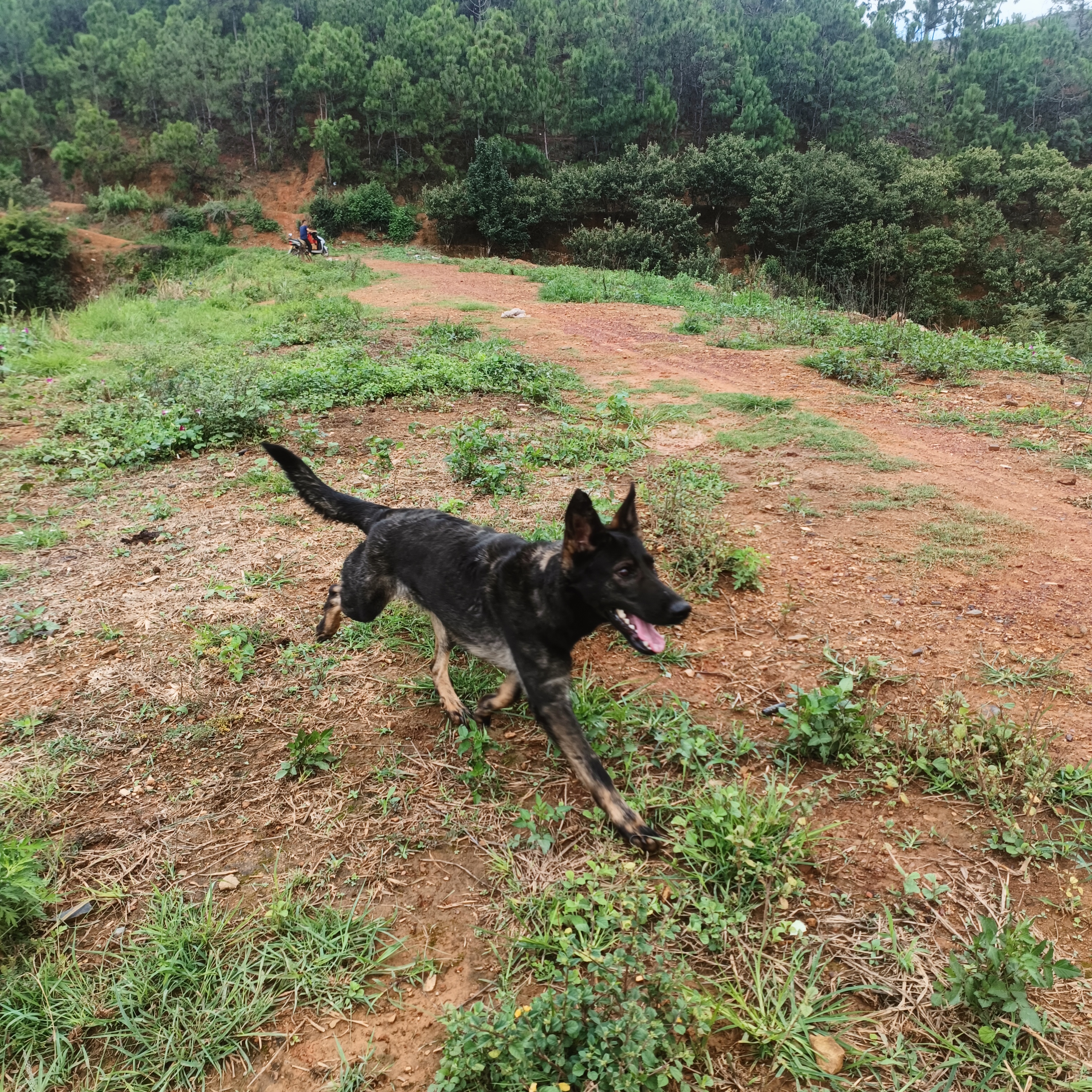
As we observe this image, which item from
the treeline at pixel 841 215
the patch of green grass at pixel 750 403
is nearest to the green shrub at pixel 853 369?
the patch of green grass at pixel 750 403

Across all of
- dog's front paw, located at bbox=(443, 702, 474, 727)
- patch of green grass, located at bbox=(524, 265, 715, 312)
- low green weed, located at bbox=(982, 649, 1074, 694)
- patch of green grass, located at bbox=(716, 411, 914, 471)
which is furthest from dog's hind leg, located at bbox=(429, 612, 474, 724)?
patch of green grass, located at bbox=(524, 265, 715, 312)

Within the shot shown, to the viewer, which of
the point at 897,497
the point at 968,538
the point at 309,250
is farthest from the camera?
the point at 309,250

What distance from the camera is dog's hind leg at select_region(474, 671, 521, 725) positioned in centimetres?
306

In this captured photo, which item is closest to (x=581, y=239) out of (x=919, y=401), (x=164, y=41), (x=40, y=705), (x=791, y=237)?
(x=791, y=237)

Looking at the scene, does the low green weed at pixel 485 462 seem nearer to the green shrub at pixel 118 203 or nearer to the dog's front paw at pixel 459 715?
the dog's front paw at pixel 459 715

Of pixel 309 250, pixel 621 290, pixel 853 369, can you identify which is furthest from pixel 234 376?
pixel 309 250

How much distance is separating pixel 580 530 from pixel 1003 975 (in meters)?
1.87

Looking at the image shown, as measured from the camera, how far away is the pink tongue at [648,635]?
8.11 ft

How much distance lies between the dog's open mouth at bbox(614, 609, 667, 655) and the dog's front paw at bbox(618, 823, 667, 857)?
67 cm

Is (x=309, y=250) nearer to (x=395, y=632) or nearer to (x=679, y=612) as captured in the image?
(x=395, y=632)

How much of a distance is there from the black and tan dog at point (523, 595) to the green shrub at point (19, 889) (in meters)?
1.61

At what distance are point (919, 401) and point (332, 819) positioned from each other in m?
8.05

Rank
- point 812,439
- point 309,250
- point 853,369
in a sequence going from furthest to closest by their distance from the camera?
point 309,250 → point 853,369 → point 812,439

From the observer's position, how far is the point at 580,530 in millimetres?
2521
